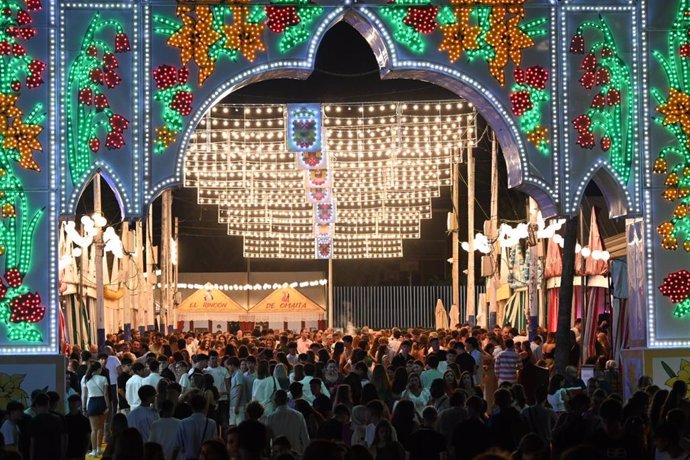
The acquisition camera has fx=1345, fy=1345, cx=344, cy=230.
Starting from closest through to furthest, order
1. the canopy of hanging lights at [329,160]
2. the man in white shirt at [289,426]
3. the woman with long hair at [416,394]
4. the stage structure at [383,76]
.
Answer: the man in white shirt at [289,426], the woman with long hair at [416,394], the stage structure at [383,76], the canopy of hanging lights at [329,160]

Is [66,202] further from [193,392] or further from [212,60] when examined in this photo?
[193,392]

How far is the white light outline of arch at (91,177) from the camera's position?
60.0ft

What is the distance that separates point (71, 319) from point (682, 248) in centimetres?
2303

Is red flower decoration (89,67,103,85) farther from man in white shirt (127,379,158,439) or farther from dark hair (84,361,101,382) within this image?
man in white shirt (127,379,158,439)

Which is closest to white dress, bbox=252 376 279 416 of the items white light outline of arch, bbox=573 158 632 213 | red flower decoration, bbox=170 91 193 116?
red flower decoration, bbox=170 91 193 116

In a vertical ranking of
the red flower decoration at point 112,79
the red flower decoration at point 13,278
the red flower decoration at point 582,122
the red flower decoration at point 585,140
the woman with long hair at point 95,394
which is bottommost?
the woman with long hair at point 95,394

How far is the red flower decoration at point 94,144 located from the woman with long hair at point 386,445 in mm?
7990

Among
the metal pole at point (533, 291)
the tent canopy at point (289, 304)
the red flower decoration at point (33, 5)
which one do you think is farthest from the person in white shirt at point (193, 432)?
the tent canopy at point (289, 304)

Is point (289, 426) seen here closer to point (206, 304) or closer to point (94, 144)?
point (94, 144)

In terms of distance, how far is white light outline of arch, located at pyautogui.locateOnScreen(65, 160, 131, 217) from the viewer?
18.3 meters

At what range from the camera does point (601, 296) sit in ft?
105

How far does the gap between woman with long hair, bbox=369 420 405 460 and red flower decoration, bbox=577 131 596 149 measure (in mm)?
8308

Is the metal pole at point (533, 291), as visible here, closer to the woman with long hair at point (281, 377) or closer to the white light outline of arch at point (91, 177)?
the woman with long hair at point (281, 377)

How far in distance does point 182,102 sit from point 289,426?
621 centimetres
